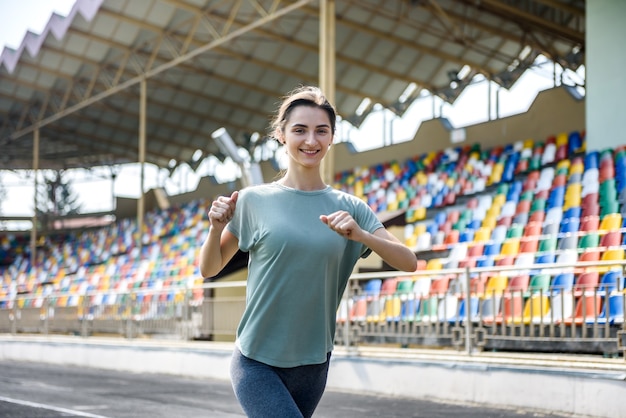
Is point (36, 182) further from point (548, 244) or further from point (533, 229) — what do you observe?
point (548, 244)

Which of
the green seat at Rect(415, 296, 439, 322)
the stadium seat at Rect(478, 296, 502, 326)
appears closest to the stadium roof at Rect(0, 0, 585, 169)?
the green seat at Rect(415, 296, 439, 322)

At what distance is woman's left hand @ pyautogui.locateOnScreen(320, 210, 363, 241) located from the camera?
2.87m

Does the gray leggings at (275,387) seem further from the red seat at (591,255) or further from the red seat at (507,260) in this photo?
the red seat at (507,260)

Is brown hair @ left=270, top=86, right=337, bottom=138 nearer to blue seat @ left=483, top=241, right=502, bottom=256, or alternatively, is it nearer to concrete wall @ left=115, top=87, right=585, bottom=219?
blue seat @ left=483, top=241, right=502, bottom=256

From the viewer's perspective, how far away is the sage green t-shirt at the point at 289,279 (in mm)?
3014

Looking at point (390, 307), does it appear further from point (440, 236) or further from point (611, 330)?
point (440, 236)

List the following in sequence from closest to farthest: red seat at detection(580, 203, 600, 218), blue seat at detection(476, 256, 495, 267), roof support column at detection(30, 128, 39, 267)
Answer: blue seat at detection(476, 256, 495, 267) < red seat at detection(580, 203, 600, 218) < roof support column at detection(30, 128, 39, 267)

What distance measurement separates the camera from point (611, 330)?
9180 mm

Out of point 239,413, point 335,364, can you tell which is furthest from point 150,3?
point 239,413

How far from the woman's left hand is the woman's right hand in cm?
35

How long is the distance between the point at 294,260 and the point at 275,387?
0.40 metres

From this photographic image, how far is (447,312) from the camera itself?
1118 centimetres

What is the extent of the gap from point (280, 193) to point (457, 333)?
8189 millimetres

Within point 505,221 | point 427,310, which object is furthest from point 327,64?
point 427,310
